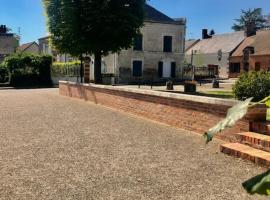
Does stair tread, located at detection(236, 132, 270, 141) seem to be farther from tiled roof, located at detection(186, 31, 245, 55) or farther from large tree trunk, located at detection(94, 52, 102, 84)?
tiled roof, located at detection(186, 31, 245, 55)

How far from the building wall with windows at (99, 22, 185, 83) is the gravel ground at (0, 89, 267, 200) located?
32.2 meters

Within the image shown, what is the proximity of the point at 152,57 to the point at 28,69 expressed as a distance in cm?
1315

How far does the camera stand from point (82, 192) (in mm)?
6020

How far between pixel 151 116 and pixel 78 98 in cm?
955

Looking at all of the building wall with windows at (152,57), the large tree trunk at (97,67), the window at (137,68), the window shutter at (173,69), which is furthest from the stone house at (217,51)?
the large tree trunk at (97,67)

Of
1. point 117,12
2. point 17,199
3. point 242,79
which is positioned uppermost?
point 117,12

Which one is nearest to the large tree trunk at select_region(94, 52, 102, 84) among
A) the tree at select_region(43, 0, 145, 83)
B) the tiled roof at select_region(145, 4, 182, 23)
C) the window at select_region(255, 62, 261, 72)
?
the tree at select_region(43, 0, 145, 83)

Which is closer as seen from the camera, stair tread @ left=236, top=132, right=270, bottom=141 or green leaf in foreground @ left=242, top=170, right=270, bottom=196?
green leaf in foreground @ left=242, top=170, right=270, bottom=196

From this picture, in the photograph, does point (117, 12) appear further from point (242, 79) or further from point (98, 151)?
point (98, 151)

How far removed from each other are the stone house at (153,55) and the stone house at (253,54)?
10.4m

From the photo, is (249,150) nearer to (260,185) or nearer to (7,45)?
(260,185)

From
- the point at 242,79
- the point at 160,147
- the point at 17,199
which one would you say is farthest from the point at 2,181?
the point at 242,79

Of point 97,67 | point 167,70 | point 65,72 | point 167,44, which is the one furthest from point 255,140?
point 167,44

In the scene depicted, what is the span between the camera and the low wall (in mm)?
10188
